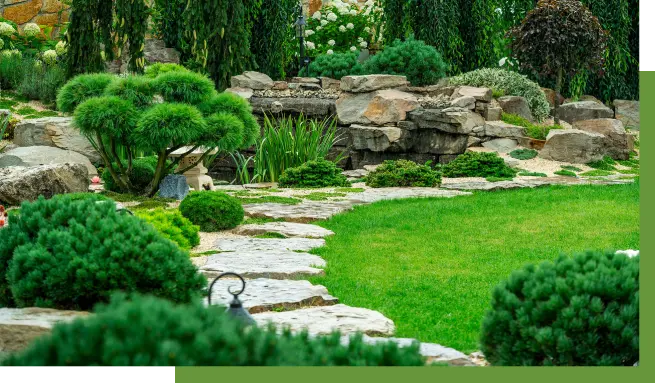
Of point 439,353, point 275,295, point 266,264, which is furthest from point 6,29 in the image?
point 439,353

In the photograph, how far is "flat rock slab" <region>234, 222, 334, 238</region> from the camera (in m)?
6.56

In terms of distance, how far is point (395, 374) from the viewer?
7.17 ft

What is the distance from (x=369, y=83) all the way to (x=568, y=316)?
32.0ft

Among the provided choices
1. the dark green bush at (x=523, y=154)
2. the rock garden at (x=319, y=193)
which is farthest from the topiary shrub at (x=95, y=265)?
the dark green bush at (x=523, y=154)

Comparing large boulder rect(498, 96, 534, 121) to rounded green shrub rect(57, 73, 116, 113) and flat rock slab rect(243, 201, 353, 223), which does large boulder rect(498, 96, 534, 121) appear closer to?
flat rock slab rect(243, 201, 353, 223)

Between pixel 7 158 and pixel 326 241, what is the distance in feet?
15.7

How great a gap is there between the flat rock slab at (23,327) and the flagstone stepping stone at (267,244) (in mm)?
2537

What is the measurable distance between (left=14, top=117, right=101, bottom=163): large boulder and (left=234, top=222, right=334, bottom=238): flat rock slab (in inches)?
199

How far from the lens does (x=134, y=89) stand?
7.89m

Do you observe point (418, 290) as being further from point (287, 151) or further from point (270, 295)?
point (287, 151)

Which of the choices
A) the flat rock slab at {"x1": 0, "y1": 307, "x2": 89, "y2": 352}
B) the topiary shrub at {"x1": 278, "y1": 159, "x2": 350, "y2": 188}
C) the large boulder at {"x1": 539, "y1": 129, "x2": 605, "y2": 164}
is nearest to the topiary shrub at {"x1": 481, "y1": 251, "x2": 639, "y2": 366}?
the flat rock slab at {"x1": 0, "y1": 307, "x2": 89, "y2": 352}

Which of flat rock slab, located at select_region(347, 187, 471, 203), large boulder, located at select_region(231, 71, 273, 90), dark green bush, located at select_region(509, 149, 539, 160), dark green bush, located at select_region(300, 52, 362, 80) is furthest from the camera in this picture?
dark green bush, located at select_region(300, 52, 362, 80)

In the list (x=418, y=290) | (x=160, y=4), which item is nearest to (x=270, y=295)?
(x=418, y=290)

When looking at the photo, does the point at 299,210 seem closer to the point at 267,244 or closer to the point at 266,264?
the point at 267,244
